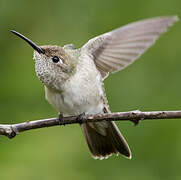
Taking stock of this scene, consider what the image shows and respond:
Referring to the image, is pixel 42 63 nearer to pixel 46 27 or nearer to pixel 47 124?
pixel 47 124

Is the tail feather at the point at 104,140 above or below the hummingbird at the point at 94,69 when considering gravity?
below

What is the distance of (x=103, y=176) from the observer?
19.7 feet

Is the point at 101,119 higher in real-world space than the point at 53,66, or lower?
lower

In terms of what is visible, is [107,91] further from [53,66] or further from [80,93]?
[53,66]

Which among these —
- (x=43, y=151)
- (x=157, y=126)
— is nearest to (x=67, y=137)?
(x=43, y=151)

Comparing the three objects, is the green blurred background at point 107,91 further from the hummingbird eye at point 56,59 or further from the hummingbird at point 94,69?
the hummingbird eye at point 56,59

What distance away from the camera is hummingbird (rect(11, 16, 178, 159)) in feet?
16.7

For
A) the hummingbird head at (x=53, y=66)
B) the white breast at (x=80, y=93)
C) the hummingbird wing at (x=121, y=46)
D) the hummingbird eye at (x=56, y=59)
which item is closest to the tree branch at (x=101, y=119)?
the white breast at (x=80, y=93)

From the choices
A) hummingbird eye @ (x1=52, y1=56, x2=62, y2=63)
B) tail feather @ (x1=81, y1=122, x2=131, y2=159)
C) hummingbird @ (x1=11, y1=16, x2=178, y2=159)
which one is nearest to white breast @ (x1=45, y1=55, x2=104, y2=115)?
hummingbird @ (x1=11, y1=16, x2=178, y2=159)

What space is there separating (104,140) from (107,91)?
0.65 meters

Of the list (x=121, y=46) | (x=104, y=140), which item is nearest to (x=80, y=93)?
(x=121, y=46)

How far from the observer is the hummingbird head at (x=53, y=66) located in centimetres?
503

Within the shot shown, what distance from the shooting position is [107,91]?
243 inches

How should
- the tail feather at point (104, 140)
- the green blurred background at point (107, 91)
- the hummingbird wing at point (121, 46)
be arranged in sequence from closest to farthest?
1. the hummingbird wing at point (121, 46)
2. the green blurred background at point (107, 91)
3. the tail feather at point (104, 140)
